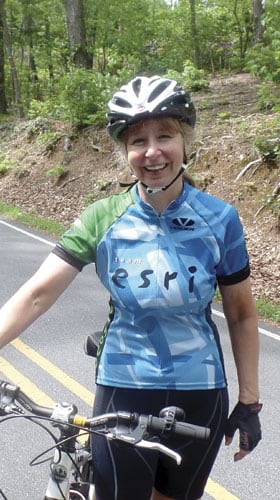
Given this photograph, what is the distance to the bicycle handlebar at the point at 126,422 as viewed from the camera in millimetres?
1654

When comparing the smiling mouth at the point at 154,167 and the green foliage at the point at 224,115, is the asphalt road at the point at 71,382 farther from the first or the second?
the green foliage at the point at 224,115

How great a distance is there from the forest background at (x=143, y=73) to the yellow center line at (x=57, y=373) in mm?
3042

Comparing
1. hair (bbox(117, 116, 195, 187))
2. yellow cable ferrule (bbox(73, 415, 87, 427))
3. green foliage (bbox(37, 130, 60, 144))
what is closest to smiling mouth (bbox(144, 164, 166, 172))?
hair (bbox(117, 116, 195, 187))

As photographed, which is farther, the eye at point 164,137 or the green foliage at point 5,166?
the green foliage at point 5,166

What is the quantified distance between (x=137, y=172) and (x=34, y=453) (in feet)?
8.89

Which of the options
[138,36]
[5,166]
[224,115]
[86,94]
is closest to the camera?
[224,115]

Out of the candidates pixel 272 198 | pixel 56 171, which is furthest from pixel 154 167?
pixel 56 171

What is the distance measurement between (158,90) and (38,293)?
806 millimetres

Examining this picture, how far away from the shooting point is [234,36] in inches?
947

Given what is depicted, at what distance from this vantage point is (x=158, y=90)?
2084 mm

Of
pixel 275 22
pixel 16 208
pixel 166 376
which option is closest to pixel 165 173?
pixel 166 376

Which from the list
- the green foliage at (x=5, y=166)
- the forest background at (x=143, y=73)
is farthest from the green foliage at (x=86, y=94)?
the green foliage at (x=5, y=166)

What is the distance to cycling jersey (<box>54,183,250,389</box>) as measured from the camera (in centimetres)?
204

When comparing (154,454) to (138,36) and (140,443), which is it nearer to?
(140,443)
